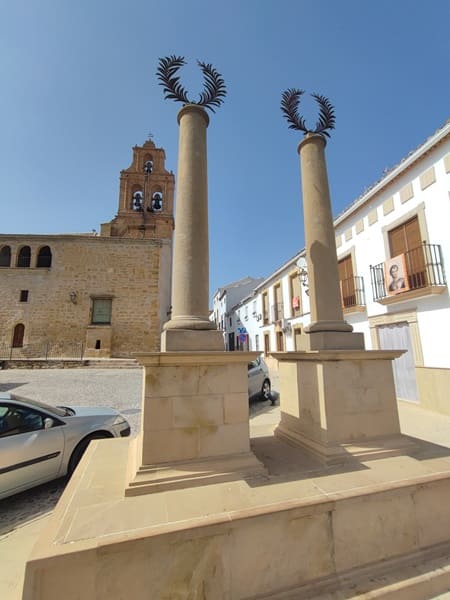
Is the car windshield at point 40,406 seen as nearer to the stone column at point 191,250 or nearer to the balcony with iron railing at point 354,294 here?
the stone column at point 191,250

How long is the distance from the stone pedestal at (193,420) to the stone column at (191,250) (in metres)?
0.23

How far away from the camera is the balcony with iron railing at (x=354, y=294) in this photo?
29.3ft

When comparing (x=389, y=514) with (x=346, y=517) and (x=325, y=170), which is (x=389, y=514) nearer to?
(x=346, y=517)

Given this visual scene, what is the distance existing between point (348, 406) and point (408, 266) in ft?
19.2

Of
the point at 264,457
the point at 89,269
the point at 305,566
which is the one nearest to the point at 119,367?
the point at 89,269

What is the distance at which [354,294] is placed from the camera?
9125 mm

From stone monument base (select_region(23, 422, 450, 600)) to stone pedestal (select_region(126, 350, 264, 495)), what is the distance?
0.14 metres

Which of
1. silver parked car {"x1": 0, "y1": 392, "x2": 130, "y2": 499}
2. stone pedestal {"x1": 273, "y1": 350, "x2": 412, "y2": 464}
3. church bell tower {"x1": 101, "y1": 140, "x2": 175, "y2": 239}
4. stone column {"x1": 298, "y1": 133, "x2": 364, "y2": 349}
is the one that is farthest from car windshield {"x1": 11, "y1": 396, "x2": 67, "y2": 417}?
church bell tower {"x1": 101, "y1": 140, "x2": 175, "y2": 239}

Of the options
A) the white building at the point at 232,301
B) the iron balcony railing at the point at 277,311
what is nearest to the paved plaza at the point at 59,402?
the iron balcony railing at the point at 277,311

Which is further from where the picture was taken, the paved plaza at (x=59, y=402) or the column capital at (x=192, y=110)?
the column capital at (x=192, y=110)

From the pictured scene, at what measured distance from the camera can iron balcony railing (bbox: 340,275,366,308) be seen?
352 inches

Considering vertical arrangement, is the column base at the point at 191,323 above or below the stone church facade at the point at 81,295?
below

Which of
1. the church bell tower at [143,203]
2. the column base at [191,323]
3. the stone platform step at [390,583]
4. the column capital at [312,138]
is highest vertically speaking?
the church bell tower at [143,203]

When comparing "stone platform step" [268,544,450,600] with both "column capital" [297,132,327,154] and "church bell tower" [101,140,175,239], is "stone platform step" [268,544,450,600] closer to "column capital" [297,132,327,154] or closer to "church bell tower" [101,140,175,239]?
"column capital" [297,132,327,154]
